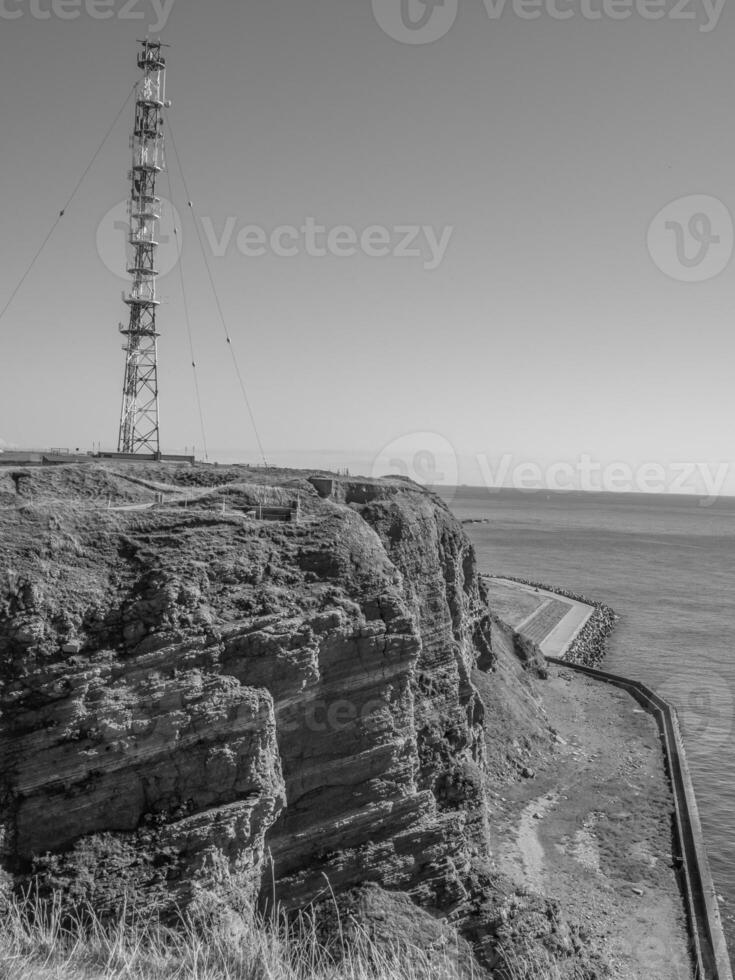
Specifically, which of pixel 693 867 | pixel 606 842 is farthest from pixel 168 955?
pixel 693 867

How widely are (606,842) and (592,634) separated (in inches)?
1516

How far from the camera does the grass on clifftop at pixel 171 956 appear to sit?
9.43 meters

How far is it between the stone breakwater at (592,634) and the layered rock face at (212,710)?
39782 mm

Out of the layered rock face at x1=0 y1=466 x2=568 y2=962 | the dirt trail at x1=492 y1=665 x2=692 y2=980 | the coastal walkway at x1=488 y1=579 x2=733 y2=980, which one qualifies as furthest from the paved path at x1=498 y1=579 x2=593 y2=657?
the layered rock face at x1=0 y1=466 x2=568 y2=962

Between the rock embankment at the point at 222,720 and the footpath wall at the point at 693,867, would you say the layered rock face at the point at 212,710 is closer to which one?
the rock embankment at the point at 222,720

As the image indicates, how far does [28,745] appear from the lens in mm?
15078

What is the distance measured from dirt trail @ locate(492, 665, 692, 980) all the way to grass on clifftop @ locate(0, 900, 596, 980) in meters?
9.24

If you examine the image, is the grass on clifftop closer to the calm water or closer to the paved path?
the calm water

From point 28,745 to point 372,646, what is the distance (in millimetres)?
9270

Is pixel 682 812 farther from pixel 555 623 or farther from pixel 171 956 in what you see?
pixel 555 623

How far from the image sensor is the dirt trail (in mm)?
24562

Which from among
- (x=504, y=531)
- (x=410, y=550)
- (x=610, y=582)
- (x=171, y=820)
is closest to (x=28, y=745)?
(x=171, y=820)

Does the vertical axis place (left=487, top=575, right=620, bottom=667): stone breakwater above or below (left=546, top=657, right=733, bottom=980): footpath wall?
above

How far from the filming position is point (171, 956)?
12750 mm
